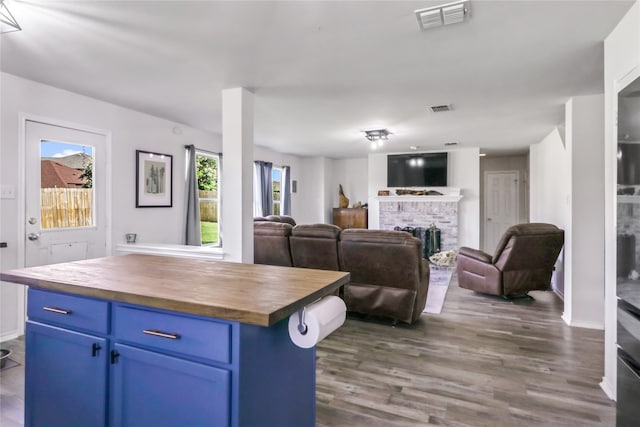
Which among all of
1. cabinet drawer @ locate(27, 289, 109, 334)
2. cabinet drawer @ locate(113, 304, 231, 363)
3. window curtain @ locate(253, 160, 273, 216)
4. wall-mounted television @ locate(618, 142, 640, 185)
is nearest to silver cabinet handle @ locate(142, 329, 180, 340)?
cabinet drawer @ locate(113, 304, 231, 363)

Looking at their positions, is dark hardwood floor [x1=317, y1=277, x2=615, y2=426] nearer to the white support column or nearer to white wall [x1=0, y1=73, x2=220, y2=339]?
the white support column

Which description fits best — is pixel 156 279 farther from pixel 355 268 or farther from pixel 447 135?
pixel 447 135

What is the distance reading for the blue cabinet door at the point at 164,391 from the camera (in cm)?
119

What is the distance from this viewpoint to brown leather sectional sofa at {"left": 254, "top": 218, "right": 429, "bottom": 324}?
10.7ft

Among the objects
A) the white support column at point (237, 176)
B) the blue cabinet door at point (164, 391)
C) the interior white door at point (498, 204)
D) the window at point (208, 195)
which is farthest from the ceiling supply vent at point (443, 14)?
the interior white door at point (498, 204)

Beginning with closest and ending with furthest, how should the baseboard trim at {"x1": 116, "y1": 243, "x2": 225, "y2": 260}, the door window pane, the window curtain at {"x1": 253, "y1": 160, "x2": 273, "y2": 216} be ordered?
the door window pane < the baseboard trim at {"x1": 116, "y1": 243, "x2": 225, "y2": 260} < the window curtain at {"x1": 253, "y1": 160, "x2": 273, "y2": 216}

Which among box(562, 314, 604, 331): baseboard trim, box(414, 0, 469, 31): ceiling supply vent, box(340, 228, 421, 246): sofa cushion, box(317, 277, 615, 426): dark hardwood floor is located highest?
box(414, 0, 469, 31): ceiling supply vent

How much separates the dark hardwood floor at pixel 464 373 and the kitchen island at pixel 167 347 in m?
0.72

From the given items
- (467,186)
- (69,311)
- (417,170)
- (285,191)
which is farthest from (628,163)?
(285,191)

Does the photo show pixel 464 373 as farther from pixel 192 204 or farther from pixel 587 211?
pixel 192 204

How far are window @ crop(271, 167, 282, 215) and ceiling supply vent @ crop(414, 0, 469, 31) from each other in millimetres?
5777

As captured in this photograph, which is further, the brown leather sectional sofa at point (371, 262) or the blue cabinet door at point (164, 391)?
the brown leather sectional sofa at point (371, 262)

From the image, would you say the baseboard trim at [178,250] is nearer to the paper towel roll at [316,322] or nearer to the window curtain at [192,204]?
the window curtain at [192,204]

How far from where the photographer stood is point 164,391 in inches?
50.8
